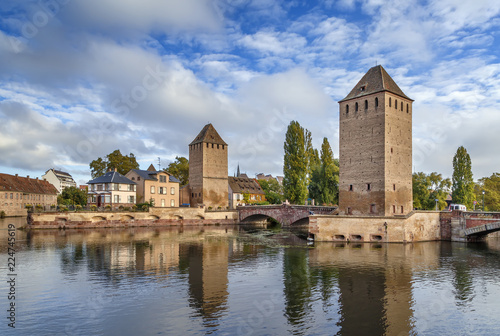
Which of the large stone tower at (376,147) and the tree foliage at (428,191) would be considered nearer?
the large stone tower at (376,147)

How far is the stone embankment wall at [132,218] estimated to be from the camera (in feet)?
160

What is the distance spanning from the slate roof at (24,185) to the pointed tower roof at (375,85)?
65753mm

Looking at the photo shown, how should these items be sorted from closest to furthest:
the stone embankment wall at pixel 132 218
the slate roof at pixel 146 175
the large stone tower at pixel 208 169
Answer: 1. the stone embankment wall at pixel 132 218
2. the slate roof at pixel 146 175
3. the large stone tower at pixel 208 169

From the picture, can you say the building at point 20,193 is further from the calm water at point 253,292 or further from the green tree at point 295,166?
the calm water at point 253,292

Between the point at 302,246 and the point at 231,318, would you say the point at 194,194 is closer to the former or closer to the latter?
the point at 302,246

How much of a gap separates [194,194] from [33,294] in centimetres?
5538

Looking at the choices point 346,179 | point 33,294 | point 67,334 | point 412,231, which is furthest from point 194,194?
point 67,334

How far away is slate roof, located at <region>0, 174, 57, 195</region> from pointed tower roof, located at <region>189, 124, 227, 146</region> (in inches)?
1424

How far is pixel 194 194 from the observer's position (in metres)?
73.2

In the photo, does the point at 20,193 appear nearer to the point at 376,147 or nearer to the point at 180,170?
the point at 180,170

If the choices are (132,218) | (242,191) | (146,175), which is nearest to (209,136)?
(146,175)

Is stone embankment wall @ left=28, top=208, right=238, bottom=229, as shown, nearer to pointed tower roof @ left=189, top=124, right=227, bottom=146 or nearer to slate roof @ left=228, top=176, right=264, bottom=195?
pointed tower roof @ left=189, top=124, right=227, bottom=146

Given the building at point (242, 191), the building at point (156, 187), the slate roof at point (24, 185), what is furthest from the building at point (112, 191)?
the building at point (242, 191)

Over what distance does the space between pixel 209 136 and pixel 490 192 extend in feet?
164
